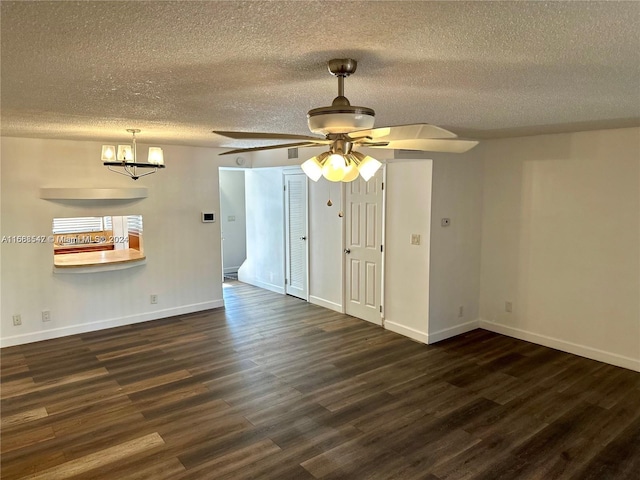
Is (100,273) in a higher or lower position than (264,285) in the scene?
higher

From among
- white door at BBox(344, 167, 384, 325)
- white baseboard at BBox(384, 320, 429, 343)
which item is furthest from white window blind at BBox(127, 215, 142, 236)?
white baseboard at BBox(384, 320, 429, 343)

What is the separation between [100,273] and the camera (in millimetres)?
5492

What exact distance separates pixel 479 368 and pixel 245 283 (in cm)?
504

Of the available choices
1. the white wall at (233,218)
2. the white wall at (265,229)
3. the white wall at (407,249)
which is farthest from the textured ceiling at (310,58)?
the white wall at (233,218)

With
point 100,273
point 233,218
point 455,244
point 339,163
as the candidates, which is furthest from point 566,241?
point 233,218

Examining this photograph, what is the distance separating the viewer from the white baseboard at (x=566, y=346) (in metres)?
4.31

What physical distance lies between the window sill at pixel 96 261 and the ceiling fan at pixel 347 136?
3.81m

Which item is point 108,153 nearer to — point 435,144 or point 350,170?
point 350,170

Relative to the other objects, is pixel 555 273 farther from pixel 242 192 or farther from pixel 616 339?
pixel 242 192

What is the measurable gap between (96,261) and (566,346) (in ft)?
18.4

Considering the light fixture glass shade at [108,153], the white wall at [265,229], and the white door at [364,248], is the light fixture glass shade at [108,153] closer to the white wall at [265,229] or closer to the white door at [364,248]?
the white door at [364,248]

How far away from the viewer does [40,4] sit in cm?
132

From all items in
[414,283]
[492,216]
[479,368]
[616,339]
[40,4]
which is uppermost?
[40,4]

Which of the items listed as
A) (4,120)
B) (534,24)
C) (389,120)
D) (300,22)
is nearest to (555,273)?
(389,120)
